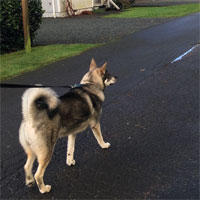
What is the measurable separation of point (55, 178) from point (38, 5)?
970 centimetres

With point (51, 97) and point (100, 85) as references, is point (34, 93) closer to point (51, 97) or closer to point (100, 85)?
point (51, 97)

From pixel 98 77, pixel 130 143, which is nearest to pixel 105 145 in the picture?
pixel 130 143

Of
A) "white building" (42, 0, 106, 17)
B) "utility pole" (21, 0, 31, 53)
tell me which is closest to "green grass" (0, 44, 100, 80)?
"utility pole" (21, 0, 31, 53)

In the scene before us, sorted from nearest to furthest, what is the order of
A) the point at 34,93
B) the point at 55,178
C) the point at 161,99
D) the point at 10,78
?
the point at 34,93, the point at 55,178, the point at 161,99, the point at 10,78

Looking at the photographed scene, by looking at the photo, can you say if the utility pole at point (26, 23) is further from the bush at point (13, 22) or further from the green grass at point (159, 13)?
the green grass at point (159, 13)

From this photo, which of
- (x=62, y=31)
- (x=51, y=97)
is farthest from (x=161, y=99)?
(x=62, y=31)

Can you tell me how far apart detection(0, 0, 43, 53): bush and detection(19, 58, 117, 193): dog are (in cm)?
784

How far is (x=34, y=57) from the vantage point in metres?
10.3

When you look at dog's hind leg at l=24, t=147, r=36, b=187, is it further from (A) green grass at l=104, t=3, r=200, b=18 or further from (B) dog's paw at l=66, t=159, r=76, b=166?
(A) green grass at l=104, t=3, r=200, b=18

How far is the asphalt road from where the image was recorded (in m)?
3.54

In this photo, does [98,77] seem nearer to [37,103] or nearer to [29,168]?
[37,103]

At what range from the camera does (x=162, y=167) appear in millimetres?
3928

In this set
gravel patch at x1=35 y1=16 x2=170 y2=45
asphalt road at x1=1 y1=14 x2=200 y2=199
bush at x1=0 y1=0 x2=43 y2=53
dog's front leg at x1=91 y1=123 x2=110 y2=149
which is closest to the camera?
asphalt road at x1=1 y1=14 x2=200 y2=199

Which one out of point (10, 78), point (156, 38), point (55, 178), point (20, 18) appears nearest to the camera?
point (55, 178)
